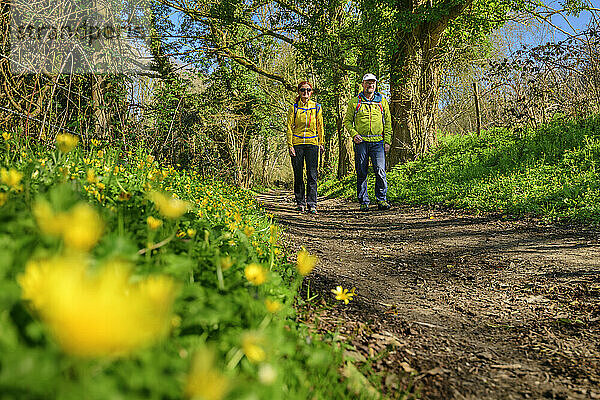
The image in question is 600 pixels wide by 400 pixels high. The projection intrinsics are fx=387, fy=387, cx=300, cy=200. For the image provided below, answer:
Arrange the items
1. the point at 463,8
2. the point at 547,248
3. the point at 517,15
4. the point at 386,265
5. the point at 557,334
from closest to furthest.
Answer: the point at 557,334
the point at 386,265
the point at 547,248
the point at 463,8
the point at 517,15

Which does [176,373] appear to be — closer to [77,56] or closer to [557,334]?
[557,334]

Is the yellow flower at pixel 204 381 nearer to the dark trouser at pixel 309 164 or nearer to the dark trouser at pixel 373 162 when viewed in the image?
the dark trouser at pixel 309 164

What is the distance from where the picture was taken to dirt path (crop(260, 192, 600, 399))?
1.81 m

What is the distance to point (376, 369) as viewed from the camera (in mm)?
1802

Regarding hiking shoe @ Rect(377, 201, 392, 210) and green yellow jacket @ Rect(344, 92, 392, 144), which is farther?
hiking shoe @ Rect(377, 201, 392, 210)

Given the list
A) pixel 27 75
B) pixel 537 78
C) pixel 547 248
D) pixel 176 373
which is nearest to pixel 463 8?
pixel 537 78

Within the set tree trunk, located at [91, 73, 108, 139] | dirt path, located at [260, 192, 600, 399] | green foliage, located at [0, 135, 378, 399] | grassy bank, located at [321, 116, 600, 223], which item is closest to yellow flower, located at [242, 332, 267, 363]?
green foliage, located at [0, 135, 378, 399]

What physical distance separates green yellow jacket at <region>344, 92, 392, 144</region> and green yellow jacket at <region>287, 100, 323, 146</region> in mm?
644

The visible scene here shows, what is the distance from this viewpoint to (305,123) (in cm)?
690

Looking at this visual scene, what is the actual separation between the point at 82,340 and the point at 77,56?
262 inches

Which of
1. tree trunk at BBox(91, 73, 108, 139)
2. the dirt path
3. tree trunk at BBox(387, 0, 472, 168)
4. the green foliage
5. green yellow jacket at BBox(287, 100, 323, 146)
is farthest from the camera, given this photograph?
tree trunk at BBox(387, 0, 472, 168)

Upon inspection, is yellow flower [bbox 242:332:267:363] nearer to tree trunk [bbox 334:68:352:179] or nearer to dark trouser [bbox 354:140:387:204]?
dark trouser [bbox 354:140:387:204]

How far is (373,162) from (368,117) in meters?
0.83

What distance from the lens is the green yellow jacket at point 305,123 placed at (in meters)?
6.86
